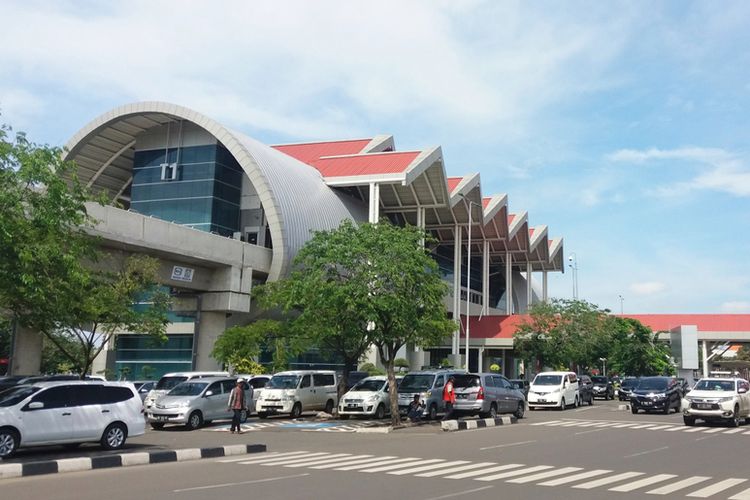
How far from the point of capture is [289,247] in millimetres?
42219

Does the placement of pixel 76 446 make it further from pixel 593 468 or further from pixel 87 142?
pixel 87 142

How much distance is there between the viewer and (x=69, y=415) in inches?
626

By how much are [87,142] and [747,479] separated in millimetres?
44999

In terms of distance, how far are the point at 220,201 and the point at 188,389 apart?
75.7ft

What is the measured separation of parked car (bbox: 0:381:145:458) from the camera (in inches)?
592

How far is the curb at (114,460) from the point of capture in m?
12.7

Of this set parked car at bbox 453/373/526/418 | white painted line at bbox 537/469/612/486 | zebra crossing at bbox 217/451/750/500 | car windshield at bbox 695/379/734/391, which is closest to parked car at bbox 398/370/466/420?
parked car at bbox 453/373/526/418

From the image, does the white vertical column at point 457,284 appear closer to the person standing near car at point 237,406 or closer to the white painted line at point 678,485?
the person standing near car at point 237,406

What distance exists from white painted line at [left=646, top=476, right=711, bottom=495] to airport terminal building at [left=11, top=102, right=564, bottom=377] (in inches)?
915

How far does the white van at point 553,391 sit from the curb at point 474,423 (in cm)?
851

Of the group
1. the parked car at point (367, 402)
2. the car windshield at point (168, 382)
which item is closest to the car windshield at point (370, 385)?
the parked car at point (367, 402)

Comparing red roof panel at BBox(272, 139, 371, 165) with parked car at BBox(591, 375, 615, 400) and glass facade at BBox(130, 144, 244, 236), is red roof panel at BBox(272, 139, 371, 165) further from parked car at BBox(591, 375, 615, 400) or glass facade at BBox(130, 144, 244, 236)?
parked car at BBox(591, 375, 615, 400)

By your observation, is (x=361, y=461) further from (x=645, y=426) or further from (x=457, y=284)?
(x=457, y=284)

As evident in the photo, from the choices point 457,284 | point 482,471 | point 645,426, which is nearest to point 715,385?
point 645,426
